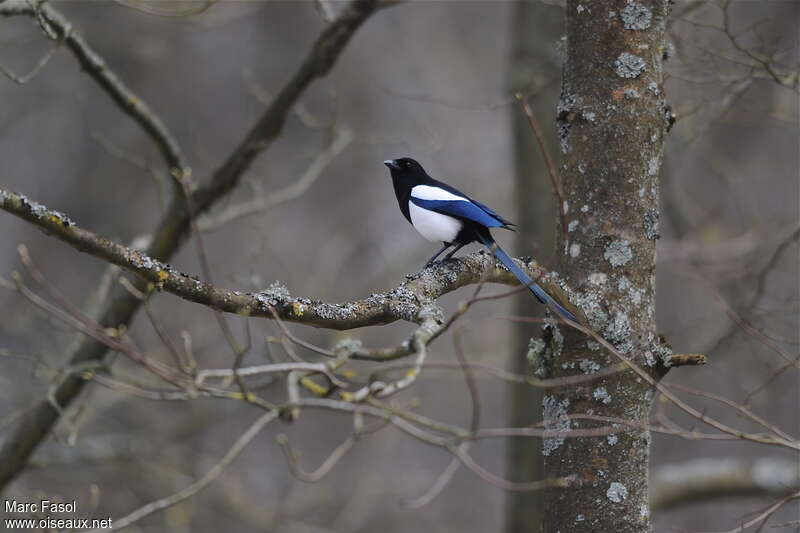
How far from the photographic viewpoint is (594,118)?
3.13 metres

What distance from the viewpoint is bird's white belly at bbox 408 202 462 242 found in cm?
409

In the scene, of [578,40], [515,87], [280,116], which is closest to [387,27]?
[515,87]

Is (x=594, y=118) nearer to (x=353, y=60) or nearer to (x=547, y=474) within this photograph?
(x=547, y=474)

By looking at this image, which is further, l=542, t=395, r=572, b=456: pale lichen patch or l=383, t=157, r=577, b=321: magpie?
l=383, t=157, r=577, b=321: magpie

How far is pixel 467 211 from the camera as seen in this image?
4004 mm

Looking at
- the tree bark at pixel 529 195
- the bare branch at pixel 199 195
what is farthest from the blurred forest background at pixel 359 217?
the bare branch at pixel 199 195

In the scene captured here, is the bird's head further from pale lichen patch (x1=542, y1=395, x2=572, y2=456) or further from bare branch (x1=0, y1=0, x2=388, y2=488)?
pale lichen patch (x1=542, y1=395, x2=572, y2=456)

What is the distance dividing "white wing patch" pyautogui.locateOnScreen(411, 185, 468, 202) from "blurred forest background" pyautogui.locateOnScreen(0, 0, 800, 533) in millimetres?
576

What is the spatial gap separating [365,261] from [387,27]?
558 centimetres

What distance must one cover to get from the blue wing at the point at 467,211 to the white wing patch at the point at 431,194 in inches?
1.6

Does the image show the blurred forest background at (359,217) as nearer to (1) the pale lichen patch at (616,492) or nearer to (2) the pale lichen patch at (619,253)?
(2) the pale lichen patch at (619,253)

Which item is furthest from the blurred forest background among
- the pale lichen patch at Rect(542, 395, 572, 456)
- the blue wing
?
the pale lichen patch at Rect(542, 395, 572, 456)

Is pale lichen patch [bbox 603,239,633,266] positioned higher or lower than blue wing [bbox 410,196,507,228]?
lower

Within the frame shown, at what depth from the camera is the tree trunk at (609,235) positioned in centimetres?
296
